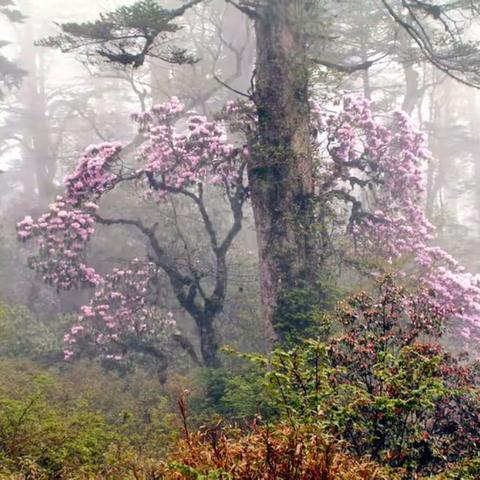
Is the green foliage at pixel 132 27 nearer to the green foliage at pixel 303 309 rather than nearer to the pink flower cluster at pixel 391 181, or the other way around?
the green foliage at pixel 303 309

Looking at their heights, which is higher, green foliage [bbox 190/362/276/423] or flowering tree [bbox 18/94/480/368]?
flowering tree [bbox 18/94/480/368]

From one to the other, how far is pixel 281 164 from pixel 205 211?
10.1 feet

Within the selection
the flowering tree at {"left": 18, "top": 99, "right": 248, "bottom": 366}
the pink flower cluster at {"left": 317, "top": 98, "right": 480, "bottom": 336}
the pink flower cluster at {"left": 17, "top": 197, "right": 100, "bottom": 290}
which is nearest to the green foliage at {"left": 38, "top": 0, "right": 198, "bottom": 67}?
the flowering tree at {"left": 18, "top": 99, "right": 248, "bottom": 366}

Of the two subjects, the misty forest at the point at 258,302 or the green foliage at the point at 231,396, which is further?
the green foliage at the point at 231,396

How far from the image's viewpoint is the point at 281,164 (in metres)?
11.0

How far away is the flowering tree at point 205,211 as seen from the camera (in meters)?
12.4

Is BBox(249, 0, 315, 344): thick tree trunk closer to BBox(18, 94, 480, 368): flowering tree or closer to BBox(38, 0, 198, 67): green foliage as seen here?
BBox(18, 94, 480, 368): flowering tree

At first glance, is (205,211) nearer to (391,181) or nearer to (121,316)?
(121,316)

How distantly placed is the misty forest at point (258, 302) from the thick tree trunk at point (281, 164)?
4 centimetres

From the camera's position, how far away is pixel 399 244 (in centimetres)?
1364

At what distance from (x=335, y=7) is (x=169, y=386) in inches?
775

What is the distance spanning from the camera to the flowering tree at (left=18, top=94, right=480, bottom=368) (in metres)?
12.4

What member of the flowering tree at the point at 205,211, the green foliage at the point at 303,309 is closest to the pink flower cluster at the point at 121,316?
the flowering tree at the point at 205,211

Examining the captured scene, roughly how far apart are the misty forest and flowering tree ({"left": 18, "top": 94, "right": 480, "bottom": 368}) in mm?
60
